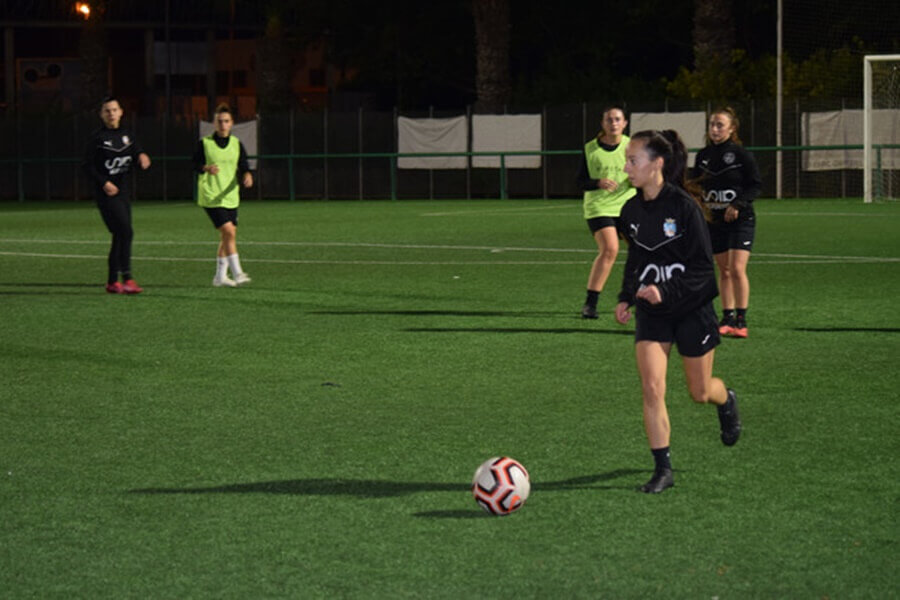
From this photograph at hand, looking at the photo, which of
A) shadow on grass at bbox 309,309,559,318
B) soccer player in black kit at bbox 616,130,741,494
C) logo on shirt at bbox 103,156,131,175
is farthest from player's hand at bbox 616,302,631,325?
logo on shirt at bbox 103,156,131,175

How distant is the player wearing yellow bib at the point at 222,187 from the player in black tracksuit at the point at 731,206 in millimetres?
6593

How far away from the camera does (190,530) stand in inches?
259

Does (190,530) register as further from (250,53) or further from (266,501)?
(250,53)

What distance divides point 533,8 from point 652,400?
4459cm

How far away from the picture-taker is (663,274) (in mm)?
7242

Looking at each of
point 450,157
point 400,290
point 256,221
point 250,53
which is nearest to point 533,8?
point 450,157

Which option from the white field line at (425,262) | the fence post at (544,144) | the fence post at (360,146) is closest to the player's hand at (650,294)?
the white field line at (425,262)

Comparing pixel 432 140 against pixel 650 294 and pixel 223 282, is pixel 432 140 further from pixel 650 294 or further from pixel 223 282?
pixel 650 294

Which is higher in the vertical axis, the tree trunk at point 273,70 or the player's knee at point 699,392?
the tree trunk at point 273,70

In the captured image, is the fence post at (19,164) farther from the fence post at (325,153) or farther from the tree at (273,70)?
the fence post at (325,153)

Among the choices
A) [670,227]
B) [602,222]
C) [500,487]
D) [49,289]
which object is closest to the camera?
[500,487]

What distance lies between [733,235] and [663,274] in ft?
19.4

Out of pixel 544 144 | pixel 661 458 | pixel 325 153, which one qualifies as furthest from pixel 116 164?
pixel 325 153

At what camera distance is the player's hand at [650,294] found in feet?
22.7
